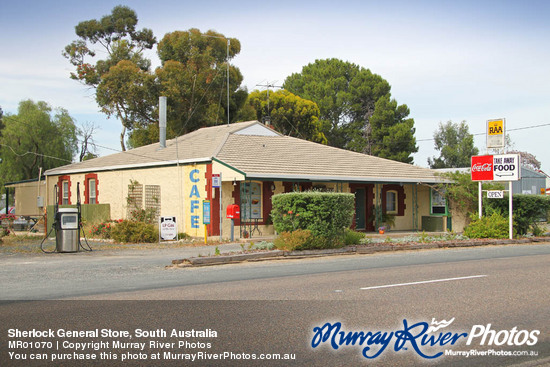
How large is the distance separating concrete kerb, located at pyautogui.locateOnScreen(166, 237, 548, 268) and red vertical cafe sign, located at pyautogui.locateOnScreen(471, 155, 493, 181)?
2.65m

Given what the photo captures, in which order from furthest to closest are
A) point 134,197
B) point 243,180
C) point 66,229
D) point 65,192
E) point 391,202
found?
point 65,192
point 391,202
point 134,197
point 243,180
point 66,229

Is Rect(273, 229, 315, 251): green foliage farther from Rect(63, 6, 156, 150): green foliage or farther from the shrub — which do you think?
Rect(63, 6, 156, 150): green foliage

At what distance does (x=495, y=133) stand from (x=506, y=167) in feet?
4.48

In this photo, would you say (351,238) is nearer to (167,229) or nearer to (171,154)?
(167,229)

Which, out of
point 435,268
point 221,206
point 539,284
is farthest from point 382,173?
point 539,284

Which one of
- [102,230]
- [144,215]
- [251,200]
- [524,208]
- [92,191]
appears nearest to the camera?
[524,208]

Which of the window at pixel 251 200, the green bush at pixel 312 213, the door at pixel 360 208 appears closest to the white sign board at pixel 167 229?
the window at pixel 251 200

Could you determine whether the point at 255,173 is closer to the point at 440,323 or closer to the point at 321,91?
the point at 440,323

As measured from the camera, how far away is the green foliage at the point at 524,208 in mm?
21938

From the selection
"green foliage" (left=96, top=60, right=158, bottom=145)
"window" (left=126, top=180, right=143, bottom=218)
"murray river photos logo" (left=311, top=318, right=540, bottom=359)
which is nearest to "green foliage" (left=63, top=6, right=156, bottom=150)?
"green foliage" (left=96, top=60, right=158, bottom=145)

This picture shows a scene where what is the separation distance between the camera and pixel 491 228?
21.5 m

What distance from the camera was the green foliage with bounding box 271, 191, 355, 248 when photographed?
1683cm

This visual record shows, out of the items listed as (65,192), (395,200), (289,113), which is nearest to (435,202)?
(395,200)

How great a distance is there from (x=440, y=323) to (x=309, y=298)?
7.61 ft
